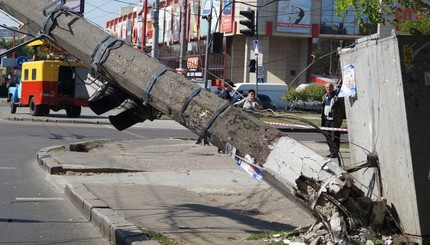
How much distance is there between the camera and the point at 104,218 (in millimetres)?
8859

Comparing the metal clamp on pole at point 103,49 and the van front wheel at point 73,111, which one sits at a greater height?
the metal clamp on pole at point 103,49

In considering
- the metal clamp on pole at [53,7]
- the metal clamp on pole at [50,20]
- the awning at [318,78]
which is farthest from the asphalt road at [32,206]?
the awning at [318,78]

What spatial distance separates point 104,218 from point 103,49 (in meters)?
2.07

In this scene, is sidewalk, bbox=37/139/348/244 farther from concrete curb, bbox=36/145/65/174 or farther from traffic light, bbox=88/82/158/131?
traffic light, bbox=88/82/158/131

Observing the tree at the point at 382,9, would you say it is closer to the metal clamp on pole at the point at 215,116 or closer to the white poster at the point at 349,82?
the white poster at the point at 349,82

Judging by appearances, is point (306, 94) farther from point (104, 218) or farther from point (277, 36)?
point (104, 218)

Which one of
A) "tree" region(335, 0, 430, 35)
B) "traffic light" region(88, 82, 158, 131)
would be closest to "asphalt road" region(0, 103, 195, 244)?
"traffic light" region(88, 82, 158, 131)

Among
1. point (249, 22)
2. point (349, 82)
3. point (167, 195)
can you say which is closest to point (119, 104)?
point (167, 195)

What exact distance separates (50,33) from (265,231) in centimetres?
347

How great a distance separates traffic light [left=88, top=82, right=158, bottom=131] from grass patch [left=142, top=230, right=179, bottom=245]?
1577 mm

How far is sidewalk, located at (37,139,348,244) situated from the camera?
852cm

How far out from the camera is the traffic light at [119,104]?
29.3 ft

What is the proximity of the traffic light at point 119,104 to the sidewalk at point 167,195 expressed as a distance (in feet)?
4.12

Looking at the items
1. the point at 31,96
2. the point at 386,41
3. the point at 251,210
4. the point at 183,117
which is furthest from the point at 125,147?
the point at 31,96
